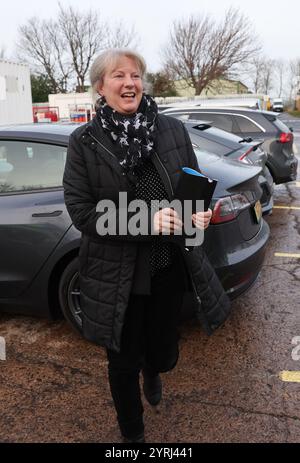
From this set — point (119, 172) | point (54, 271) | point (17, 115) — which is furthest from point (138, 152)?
point (17, 115)

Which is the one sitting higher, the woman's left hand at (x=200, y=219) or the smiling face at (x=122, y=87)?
the smiling face at (x=122, y=87)

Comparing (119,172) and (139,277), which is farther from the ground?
(119,172)

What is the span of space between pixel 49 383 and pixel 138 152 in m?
1.63

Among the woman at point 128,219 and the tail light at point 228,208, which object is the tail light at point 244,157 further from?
the woman at point 128,219

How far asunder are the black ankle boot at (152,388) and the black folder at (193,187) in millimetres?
1027

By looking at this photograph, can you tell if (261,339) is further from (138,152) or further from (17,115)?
(17,115)

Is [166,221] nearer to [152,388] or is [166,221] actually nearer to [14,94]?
[152,388]

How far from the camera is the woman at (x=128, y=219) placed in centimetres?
169

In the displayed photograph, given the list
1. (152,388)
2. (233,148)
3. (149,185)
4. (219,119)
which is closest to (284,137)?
(219,119)

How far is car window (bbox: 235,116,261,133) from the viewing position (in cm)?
749

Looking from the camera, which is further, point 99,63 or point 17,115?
point 17,115

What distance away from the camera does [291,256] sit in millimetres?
4668

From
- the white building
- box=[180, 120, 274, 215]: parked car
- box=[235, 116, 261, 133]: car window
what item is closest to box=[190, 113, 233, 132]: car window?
box=[235, 116, 261, 133]: car window

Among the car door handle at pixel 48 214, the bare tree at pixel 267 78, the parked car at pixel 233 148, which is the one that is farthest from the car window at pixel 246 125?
the bare tree at pixel 267 78
